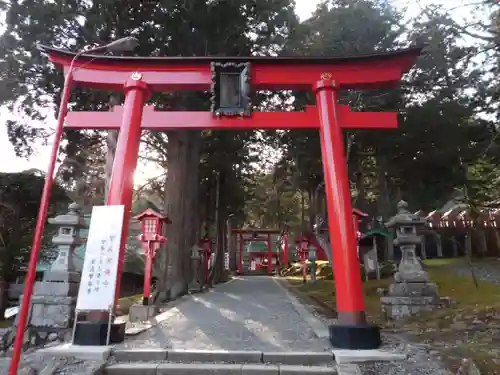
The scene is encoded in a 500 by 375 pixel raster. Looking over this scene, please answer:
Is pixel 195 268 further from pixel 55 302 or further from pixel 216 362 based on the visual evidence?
pixel 216 362

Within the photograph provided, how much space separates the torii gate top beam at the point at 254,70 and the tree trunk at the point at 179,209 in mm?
7711

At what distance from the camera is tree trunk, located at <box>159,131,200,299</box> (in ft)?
50.0

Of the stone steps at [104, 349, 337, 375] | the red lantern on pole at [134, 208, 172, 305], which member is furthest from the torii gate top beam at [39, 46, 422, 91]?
the stone steps at [104, 349, 337, 375]

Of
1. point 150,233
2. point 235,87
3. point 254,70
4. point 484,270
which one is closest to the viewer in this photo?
point 235,87

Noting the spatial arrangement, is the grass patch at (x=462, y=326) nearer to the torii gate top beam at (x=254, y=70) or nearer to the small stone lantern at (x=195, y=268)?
the torii gate top beam at (x=254, y=70)

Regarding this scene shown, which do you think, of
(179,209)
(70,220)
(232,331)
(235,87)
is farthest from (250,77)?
(179,209)

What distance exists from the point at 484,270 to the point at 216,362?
1558 cm

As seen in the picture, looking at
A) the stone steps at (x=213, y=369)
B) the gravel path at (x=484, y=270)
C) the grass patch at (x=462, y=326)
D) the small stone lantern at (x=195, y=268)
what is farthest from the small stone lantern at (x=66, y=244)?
the gravel path at (x=484, y=270)

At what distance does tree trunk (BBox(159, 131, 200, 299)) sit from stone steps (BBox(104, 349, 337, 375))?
9.34 metres

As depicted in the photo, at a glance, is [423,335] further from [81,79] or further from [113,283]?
[81,79]

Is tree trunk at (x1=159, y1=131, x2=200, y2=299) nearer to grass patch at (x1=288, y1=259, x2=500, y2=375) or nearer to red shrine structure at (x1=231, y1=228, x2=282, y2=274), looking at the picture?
grass patch at (x1=288, y1=259, x2=500, y2=375)

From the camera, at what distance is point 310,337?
22.4 feet

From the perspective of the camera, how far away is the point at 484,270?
1667 cm

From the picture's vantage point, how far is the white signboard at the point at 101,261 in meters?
5.93
